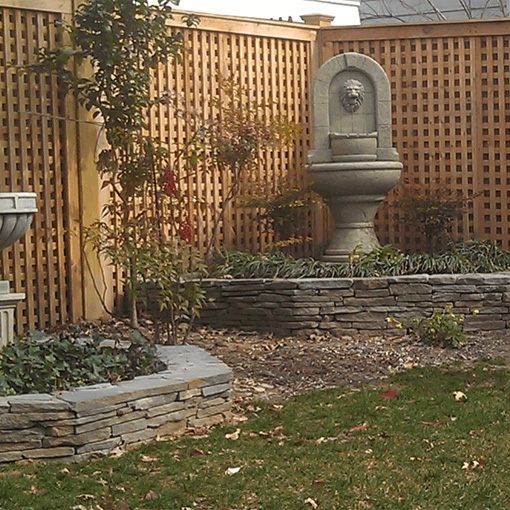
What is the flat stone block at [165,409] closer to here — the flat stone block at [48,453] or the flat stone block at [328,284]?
the flat stone block at [48,453]

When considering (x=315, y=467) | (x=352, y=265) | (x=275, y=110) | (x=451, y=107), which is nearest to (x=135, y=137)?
(x=352, y=265)

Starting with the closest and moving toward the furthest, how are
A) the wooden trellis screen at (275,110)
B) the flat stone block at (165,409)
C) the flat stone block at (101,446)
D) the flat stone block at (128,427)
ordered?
1. the flat stone block at (101,446)
2. the flat stone block at (128,427)
3. the flat stone block at (165,409)
4. the wooden trellis screen at (275,110)

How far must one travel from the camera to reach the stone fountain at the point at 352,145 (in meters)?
10.3

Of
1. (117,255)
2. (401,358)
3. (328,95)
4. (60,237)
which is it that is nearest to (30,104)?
(60,237)

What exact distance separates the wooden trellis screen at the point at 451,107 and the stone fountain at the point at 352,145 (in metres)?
1.07

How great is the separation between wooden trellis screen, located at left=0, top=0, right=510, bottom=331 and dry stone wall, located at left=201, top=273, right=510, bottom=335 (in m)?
1.25

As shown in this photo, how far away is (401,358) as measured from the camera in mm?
8109

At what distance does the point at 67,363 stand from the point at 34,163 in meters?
3.31

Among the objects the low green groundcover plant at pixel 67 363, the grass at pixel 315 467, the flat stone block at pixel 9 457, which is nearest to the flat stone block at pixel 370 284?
the grass at pixel 315 467

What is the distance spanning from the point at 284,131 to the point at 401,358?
2.59 metres

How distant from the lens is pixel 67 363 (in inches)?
247

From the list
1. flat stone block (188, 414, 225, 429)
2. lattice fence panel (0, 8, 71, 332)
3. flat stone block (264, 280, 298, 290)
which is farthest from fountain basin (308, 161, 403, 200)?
flat stone block (188, 414, 225, 429)

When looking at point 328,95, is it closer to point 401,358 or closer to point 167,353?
point 401,358

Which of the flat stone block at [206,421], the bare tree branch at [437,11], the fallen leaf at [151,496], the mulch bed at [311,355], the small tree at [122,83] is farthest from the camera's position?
the bare tree branch at [437,11]
